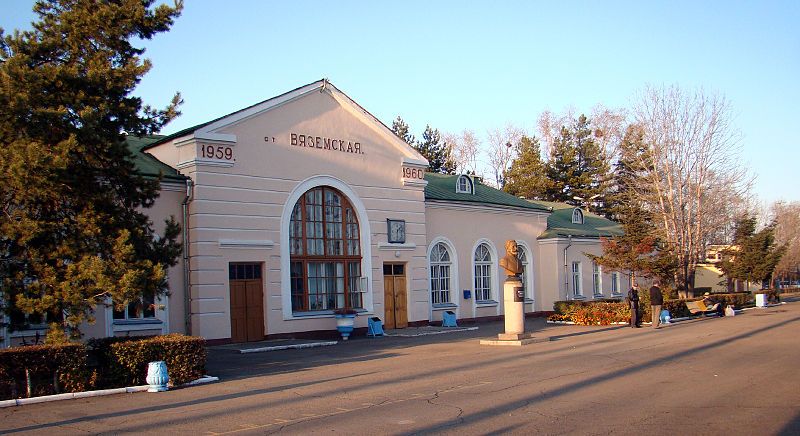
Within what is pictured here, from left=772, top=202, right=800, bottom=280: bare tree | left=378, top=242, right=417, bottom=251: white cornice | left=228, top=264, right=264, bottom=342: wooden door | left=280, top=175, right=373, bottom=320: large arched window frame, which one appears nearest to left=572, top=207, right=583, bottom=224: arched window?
left=378, top=242, right=417, bottom=251: white cornice

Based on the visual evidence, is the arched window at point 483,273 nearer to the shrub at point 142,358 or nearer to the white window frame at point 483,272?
the white window frame at point 483,272

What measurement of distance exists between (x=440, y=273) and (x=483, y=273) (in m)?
2.85

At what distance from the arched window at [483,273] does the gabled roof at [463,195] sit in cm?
216

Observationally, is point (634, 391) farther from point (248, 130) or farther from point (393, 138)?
point (393, 138)

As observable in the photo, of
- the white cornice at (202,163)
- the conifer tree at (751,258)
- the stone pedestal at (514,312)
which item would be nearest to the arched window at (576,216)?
the conifer tree at (751,258)

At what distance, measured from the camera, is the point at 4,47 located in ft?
49.3

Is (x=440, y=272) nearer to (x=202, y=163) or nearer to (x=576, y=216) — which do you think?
(x=202, y=163)

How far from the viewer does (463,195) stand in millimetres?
33562

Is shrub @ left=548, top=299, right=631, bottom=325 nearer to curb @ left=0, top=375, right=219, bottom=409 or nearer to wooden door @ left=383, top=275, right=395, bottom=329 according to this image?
wooden door @ left=383, top=275, right=395, bottom=329

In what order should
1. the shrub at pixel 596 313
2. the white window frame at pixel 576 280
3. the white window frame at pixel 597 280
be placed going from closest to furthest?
the shrub at pixel 596 313, the white window frame at pixel 576 280, the white window frame at pixel 597 280

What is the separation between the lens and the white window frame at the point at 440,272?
101 ft

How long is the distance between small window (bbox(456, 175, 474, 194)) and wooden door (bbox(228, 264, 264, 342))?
41.0 ft

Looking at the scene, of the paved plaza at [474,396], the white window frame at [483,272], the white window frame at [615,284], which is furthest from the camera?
the white window frame at [615,284]

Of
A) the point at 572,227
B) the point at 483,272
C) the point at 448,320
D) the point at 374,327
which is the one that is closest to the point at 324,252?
the point at 374,327
